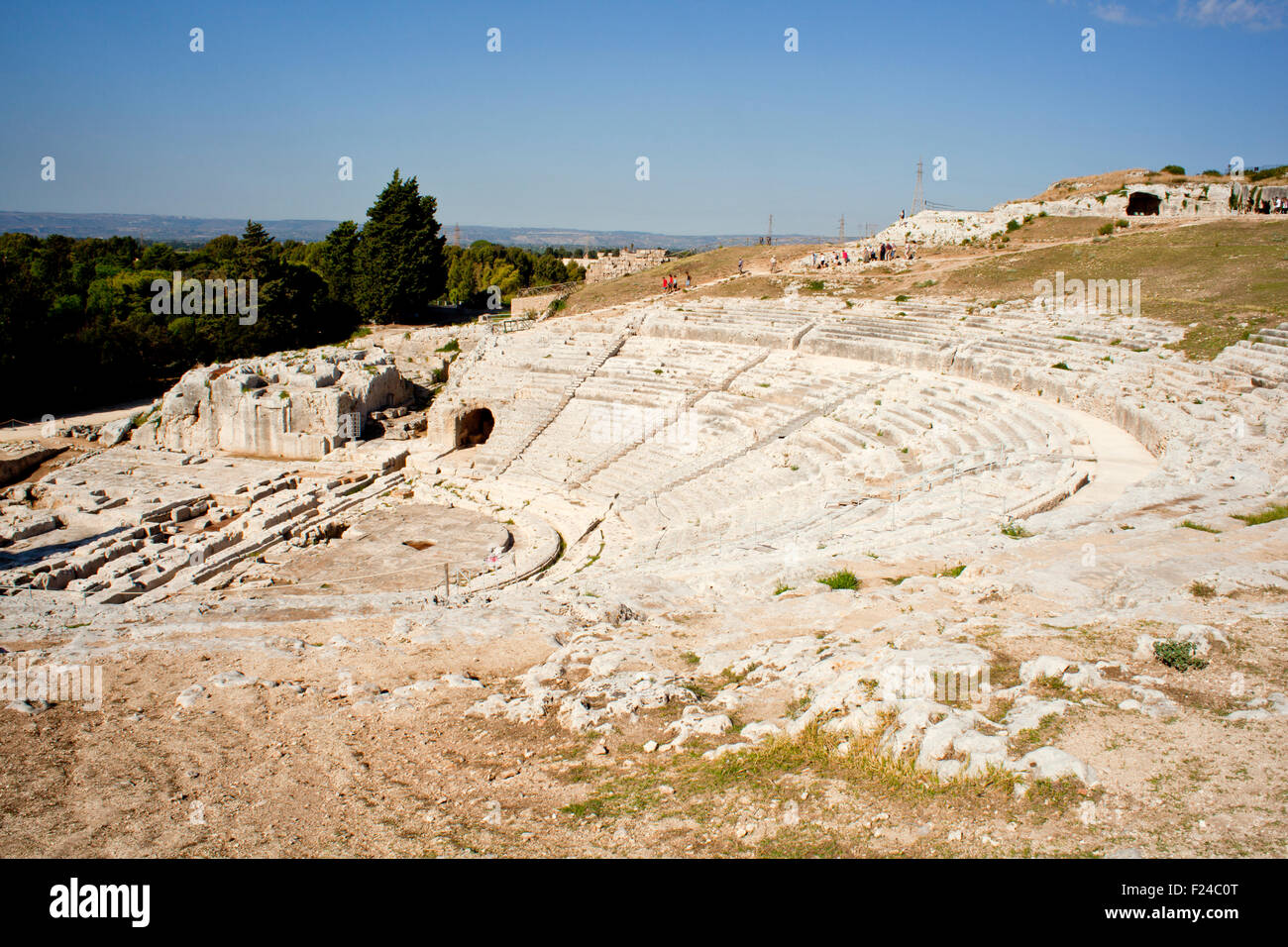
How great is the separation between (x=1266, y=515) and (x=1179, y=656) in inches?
185

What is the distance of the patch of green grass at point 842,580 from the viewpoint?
7801 mm

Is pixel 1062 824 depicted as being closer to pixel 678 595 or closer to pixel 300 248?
pixel 678 595

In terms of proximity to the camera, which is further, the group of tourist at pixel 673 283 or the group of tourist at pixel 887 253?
the group of tourist at pixel 887 253

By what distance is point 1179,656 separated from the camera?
5227 mm

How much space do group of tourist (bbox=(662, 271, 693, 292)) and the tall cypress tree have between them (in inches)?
613

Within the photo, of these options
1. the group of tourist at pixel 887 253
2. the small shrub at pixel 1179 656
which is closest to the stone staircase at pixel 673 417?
the group of tourist at pixel 887 253

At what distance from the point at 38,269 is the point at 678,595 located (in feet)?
163

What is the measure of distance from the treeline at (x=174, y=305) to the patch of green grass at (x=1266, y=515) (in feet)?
122

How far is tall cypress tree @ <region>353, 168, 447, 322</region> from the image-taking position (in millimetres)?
39562

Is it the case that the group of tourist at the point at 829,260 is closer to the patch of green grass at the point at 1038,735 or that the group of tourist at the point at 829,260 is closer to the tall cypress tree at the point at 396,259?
the tall cypress tree at the point at 396,259

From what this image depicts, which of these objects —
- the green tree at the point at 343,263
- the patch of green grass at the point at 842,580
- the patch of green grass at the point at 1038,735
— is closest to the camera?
the patch of green grass at the point at 1038,735

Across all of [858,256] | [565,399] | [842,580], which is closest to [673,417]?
[565,399]

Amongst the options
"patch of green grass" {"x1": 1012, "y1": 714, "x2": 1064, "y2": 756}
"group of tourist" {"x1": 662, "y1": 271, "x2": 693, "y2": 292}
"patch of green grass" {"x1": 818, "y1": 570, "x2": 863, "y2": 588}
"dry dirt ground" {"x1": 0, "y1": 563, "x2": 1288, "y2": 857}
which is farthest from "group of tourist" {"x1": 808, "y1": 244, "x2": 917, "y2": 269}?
"patch of green grass" {"x1": 1012, "y1": 714, "x2": 1064, "y2": 756}

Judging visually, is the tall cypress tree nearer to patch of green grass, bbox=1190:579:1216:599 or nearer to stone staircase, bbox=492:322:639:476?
stone staircase, bbox=492:322:639:476
